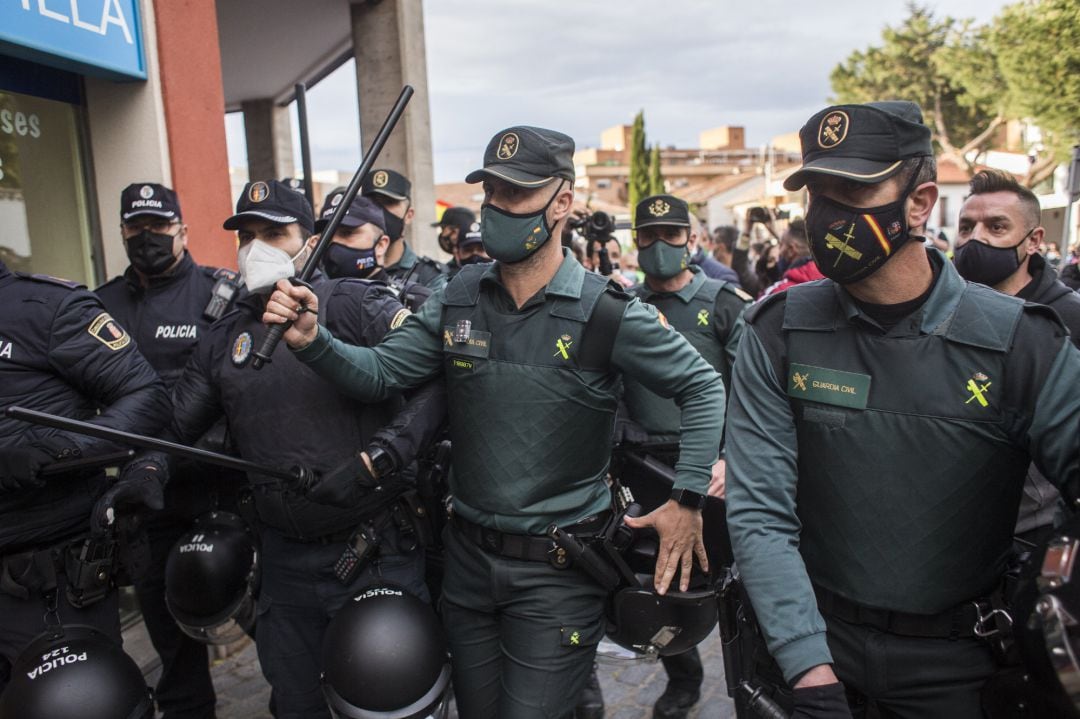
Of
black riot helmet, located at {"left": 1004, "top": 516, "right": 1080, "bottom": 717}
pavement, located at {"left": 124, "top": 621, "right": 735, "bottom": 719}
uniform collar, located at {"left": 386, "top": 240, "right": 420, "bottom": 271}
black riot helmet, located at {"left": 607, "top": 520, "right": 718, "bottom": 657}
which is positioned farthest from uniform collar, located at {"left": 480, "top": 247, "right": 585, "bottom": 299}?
uniform collar, located at {"left": 386, "top": 240, "right": 420, "bottom": 271}

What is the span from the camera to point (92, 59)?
4.18 m

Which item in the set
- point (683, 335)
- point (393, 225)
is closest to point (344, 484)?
point (683, 335)

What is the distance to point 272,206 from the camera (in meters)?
3.09

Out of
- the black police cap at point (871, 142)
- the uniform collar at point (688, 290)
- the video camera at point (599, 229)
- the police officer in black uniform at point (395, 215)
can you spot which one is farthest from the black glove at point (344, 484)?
the video camera at point (599, 229)

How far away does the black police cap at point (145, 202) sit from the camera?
3.86 metres

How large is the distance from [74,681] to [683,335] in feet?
10.7

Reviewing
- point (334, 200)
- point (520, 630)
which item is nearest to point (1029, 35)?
point (334, 200)

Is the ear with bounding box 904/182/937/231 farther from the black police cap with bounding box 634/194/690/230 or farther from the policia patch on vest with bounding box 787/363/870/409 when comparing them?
the black police cap with bounding box 634/194/690/230

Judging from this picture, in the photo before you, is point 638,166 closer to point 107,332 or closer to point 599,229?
point 599,229

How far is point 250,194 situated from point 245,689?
2828 millimetres

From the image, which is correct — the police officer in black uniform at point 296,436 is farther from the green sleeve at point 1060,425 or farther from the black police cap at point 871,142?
the green sleeve at point 1060,425

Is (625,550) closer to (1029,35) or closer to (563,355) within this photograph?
(563,355)

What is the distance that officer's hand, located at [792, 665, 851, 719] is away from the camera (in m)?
1.70

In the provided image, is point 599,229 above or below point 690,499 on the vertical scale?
above
